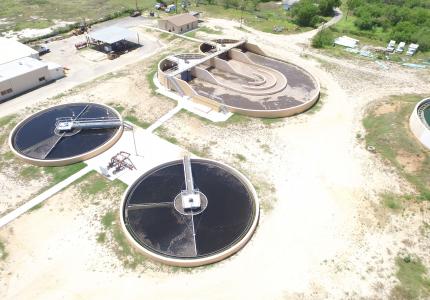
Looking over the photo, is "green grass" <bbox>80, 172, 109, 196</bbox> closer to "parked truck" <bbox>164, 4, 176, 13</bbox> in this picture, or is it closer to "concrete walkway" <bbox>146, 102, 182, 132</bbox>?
"concrete walkway" <bbox>146, 102, 182, 132</bbox>

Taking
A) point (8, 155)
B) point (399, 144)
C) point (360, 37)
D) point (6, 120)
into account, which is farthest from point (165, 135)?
point (360, 37)

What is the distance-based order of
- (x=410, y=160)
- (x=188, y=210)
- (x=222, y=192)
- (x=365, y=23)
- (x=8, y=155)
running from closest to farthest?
(x=188, y=210), (x=222, y=192), (x=8, y=155), (x=410, y=160), (x=365, y=23)

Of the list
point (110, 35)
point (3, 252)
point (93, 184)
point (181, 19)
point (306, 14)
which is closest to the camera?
point (3, 252)

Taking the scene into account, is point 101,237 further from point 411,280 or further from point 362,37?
point 362,37

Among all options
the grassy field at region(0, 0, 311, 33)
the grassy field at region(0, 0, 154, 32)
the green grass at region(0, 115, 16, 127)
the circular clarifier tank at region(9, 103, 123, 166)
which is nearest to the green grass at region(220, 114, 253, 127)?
the circular clarifier tank at region(9, 103, 123, 166)

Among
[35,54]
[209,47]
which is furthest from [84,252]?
[209,47]

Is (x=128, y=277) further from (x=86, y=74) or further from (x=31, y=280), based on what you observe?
(x=86, y=74)

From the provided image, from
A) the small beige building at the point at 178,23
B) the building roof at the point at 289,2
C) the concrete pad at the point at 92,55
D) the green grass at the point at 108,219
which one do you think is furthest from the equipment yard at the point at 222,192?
the building roof at the point at 289,2
